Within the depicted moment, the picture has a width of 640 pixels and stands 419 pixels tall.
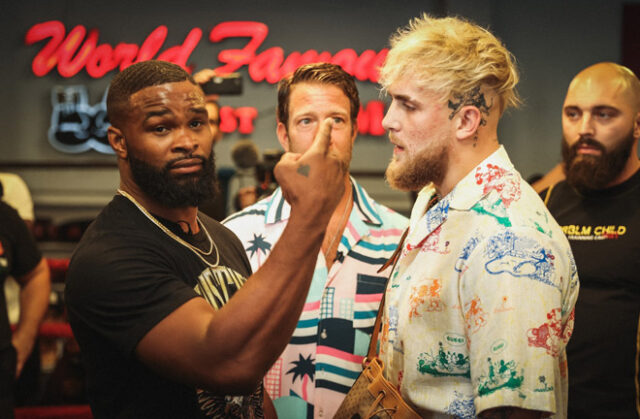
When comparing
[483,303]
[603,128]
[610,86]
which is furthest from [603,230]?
[483,303]

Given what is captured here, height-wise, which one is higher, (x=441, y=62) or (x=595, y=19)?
(x=595, y=19)

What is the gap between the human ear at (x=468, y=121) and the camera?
1656mm

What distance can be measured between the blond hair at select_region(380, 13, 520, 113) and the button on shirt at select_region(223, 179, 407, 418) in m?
0.72

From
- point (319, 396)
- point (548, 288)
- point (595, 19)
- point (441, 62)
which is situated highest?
point (595, 19)

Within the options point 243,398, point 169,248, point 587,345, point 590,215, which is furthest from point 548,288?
point 590,215

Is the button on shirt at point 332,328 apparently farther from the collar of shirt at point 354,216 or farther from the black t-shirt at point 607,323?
the black t-shirt at point 607,323

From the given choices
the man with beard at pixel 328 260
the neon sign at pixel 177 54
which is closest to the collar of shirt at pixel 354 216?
the man with beard at pixel 328 260

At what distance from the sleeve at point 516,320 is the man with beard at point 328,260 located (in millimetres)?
696

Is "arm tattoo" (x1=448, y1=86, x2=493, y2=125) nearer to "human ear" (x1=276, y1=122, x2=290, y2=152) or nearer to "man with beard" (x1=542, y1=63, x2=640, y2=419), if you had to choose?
"human ear" (x1=276, y1=122, x2=290, y2=152)

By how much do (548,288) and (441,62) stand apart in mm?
665

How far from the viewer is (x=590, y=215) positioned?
267cm

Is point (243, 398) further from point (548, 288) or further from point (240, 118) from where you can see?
point (240, 118)

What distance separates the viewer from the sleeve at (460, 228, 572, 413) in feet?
4.33

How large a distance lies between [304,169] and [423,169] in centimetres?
63
